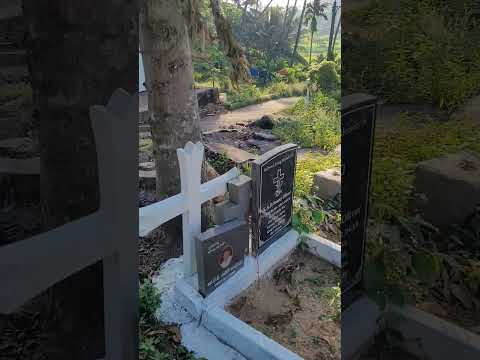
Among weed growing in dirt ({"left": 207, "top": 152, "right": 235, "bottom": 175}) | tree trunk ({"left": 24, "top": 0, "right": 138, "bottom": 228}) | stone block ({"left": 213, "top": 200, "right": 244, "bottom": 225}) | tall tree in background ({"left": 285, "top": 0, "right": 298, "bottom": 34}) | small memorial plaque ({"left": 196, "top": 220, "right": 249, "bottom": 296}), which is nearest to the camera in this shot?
tree trunk ({"left": 24, "top": 0, "right": 138, "bottom": 228})

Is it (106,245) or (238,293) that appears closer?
(106,245)

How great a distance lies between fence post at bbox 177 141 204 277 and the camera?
2469 millimetres

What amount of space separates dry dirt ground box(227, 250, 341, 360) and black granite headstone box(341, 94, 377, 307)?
1.40 meters

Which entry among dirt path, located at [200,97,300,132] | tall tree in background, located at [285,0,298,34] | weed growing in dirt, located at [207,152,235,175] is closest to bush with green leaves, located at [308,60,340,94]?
dirt path, located at [200,97,300,132]

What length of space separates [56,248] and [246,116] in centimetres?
660

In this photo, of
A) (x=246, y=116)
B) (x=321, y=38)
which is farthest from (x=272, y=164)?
(x=321, y=38)

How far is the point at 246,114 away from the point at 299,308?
5151 mm

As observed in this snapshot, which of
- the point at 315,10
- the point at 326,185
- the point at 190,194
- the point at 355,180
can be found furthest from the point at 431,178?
the point at 315,10

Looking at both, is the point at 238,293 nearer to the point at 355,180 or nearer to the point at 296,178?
the point at 355,180

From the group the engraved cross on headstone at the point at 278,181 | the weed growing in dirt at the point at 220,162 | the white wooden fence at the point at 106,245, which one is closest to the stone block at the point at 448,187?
the white wooden fence at the point at 106,245

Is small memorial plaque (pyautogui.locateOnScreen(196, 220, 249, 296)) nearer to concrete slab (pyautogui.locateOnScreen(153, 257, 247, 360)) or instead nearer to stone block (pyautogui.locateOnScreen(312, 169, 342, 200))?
concrete slab (pyautogui.locateOnScreen(153, 257, 247, 360))

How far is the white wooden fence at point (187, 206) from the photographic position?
7.94ft

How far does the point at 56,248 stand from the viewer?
887mm

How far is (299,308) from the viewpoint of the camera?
2.80m
